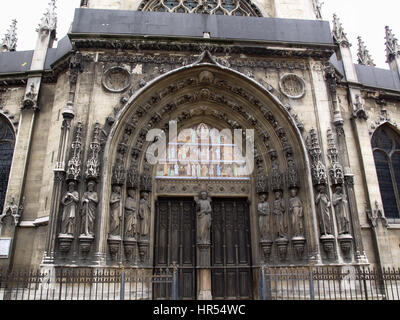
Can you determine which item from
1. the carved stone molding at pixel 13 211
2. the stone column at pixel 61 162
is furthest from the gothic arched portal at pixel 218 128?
the carved stone molding at pixel 13 211

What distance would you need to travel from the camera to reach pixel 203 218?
10.3m

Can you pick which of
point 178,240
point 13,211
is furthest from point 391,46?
point 13,211

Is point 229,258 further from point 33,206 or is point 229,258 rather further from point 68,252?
point 33,206

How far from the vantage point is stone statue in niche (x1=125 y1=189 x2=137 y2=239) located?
9.44 m

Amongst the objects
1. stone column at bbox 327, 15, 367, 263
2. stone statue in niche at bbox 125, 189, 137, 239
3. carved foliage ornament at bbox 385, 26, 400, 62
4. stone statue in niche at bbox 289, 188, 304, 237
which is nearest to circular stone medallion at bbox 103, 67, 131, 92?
stone statue in niche at bbox 125, 189, 137, 239

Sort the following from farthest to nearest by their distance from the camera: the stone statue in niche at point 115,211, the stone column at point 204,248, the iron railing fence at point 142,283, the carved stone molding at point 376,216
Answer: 1. the carved stone molding at point 376,216
2. the stone column at point 204,248
3. the stone statue in niche at point 115,211
4. the iron railing fence at point 142,283

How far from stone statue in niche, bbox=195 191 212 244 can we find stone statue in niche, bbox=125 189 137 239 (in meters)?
2.05

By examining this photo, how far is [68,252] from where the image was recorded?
866 cm

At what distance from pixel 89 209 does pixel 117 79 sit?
14.6ft

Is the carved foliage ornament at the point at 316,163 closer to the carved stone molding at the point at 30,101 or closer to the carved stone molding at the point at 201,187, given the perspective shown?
the carved stone molding at the point at 201,187

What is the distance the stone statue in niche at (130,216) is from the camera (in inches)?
372

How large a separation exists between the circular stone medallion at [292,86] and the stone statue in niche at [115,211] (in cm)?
644

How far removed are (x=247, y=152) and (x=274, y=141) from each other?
1061mm

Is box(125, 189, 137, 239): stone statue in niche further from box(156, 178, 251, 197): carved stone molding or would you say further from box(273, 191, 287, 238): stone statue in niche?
box(273, 191, 287, 238): stone statue in niche
